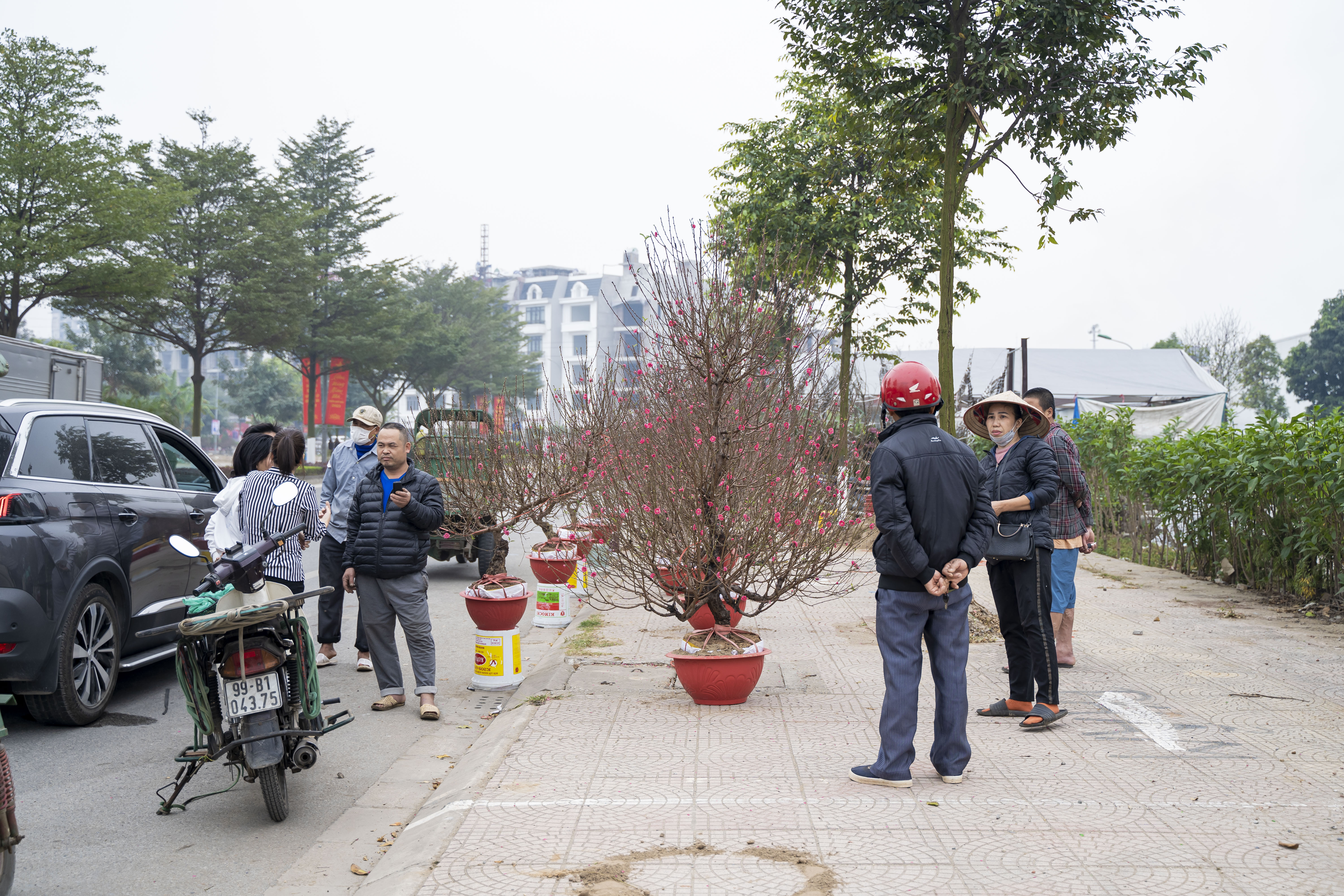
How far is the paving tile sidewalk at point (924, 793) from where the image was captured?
3668 millimetres

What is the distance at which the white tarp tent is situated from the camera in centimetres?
2602

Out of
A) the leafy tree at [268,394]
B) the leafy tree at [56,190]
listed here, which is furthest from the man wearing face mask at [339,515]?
the leafy tree at [268,394]

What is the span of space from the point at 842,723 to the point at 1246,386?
63.2m

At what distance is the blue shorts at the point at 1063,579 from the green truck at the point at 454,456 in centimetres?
582

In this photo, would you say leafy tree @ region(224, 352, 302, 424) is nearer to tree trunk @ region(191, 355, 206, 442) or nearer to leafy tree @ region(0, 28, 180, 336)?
tree trunk @ region(191, 355, 206, 442)

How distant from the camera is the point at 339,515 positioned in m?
7.93

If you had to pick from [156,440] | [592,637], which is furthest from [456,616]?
[156,440]

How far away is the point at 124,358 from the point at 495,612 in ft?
194

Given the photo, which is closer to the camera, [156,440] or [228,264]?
[156,440]

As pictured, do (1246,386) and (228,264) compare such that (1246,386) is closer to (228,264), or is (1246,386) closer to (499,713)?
(228,264)

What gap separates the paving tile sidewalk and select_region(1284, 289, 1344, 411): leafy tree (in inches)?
2555

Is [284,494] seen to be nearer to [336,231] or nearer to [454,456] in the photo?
[454,456]

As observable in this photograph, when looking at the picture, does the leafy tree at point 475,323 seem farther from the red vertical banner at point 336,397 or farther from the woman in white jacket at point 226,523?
the woman in white jacket at point 226,523

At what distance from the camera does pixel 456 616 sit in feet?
36.0
